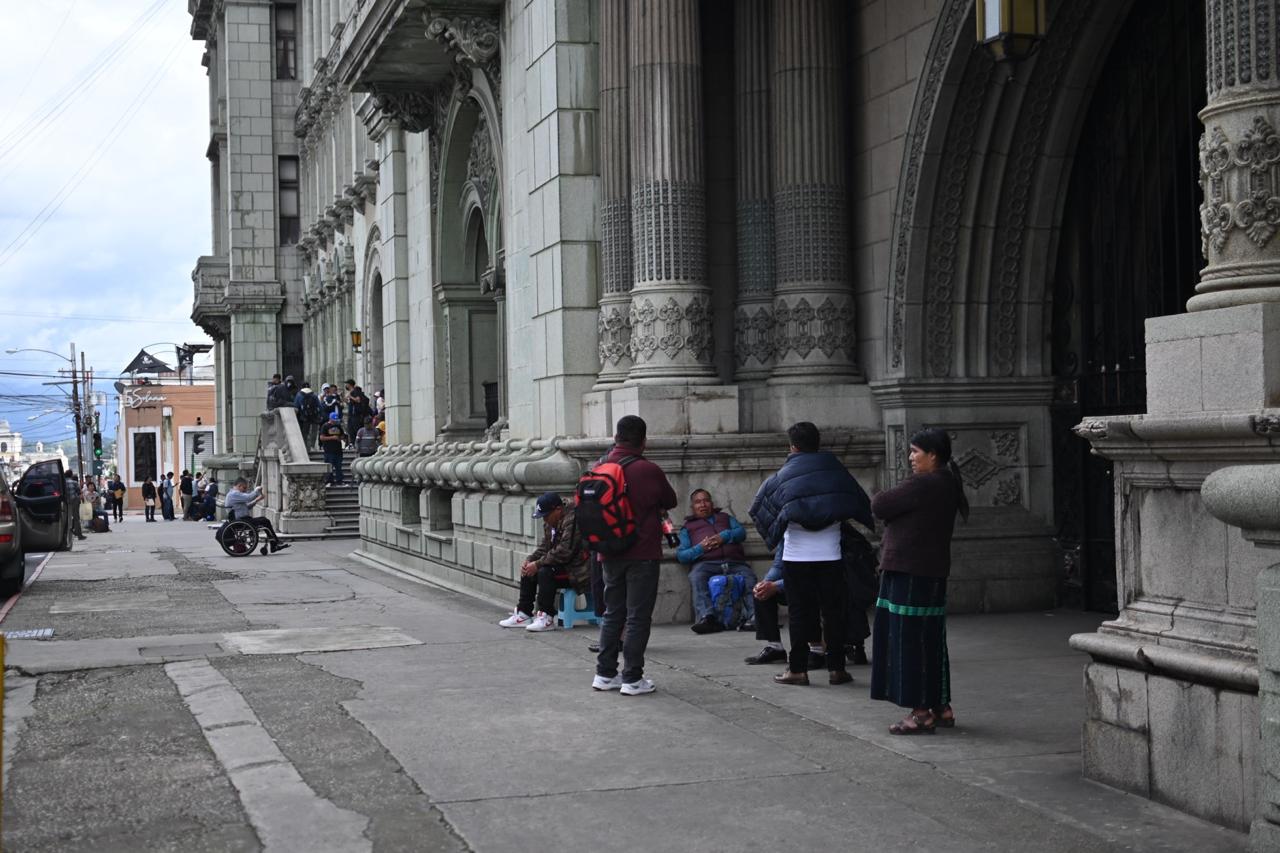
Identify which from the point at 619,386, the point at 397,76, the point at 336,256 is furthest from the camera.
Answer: the point at 336,256

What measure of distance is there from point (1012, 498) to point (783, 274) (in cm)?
283

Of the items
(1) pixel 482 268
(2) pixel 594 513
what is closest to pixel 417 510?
(1) pixel 482 268

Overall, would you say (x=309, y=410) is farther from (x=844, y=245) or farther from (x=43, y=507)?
(x=844, y=245)

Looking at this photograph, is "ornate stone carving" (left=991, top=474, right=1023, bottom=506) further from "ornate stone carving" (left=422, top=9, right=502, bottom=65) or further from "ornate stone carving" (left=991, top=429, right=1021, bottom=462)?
"ornate stone carving" (left=422, top=9, right=502, bottom=65)

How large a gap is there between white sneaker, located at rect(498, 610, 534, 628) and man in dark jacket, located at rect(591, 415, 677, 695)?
3.59m

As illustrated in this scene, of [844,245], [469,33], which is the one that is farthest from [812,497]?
[469,33]

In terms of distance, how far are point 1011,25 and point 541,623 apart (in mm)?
6443

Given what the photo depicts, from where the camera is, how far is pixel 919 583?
827 cm

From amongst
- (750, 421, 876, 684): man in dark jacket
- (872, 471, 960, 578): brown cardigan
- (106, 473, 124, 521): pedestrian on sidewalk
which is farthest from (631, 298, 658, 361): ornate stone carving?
(106, 473, 124, 521): pedestrian on sidewalk

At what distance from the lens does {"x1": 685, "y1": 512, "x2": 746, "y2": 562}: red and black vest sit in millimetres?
13133

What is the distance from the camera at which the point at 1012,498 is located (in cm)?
1384

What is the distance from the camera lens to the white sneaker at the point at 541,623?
1334 cm

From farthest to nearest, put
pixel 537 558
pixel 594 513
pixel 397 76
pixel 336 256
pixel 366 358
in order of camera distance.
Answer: pixel 336 256, pixel 366 358, pixel 397 76, pixel 537 558, pixel 594 513

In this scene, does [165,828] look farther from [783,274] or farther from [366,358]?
[366,358]
